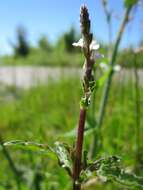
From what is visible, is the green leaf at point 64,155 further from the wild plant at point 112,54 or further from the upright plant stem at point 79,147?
the wild plant at point 112,54

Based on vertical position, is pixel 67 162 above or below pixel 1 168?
above

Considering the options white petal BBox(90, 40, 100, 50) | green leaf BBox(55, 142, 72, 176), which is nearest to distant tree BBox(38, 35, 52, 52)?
green leaf BBox(55, 142, 72, 176)

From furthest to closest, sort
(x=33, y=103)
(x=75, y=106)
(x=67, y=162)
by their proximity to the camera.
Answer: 1. (x=33, y=103)
2. (x=75, y=106)
3. (x=67, y=162)

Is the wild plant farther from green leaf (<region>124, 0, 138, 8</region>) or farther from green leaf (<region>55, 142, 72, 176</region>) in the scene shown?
green leaf (<region>55, 142, 72, 176</region>)

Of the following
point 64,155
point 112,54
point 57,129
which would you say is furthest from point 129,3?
point 57,129

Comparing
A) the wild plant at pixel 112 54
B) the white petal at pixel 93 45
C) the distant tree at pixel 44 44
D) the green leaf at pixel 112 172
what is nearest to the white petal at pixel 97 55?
the white petal at pixel 93 45

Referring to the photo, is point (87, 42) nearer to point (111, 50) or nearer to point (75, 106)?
point (111, 50)

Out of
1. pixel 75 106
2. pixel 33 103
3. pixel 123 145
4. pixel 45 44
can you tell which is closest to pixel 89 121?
pixel 123 145
